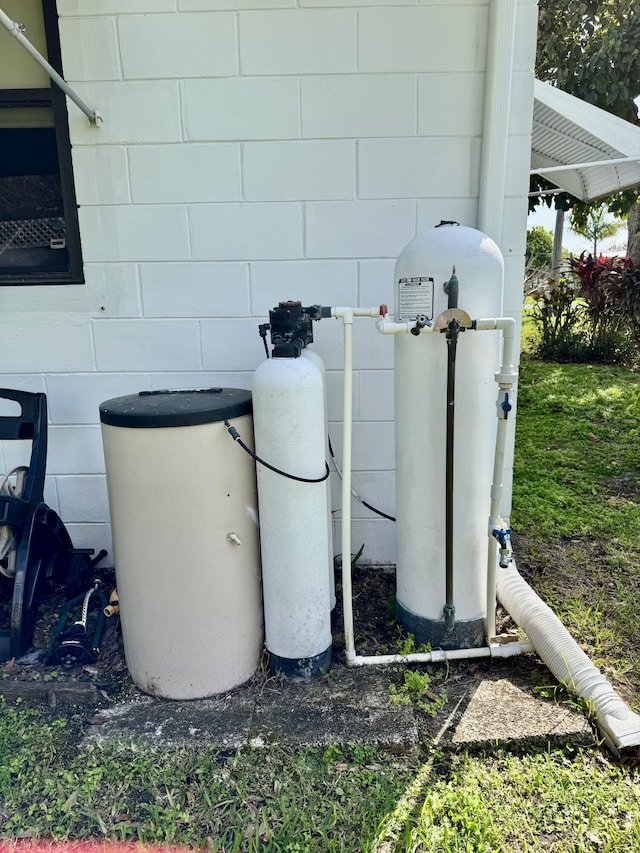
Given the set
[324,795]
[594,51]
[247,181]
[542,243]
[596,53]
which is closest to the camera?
[324,795]

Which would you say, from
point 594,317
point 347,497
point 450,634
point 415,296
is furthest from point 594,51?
point 450,634

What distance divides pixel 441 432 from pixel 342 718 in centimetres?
97

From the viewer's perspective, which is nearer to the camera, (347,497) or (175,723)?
(175,723)

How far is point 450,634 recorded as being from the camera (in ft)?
6.85

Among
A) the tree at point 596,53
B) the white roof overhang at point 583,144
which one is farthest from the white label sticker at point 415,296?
the tree at point 596,53

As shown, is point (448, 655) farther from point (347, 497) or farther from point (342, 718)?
point (347, 497)

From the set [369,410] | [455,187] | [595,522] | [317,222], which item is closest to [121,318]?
[317,222]

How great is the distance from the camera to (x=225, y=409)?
1.81 metres

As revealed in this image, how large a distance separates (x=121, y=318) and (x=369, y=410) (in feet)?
3.83

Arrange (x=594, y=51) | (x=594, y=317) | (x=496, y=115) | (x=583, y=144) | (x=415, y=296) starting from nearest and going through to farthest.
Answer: (x=415, y=296)
(x=496, y=115)
(x=583, y=144)
(x=594, y=51)
(x=594, y=317)

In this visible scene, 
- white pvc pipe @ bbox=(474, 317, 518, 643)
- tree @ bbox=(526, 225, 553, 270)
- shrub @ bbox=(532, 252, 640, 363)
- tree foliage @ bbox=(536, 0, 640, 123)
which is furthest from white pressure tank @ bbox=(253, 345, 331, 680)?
tree @ bbox=(526, 225, 553, 270)

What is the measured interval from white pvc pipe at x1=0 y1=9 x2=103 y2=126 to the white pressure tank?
4.25 ft

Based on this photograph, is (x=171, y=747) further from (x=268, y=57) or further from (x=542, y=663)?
Answer: (x=268, y=57)

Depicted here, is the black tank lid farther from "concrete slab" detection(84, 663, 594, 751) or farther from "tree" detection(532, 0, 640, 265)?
"tree" detection(532, 0, 640, 265)
